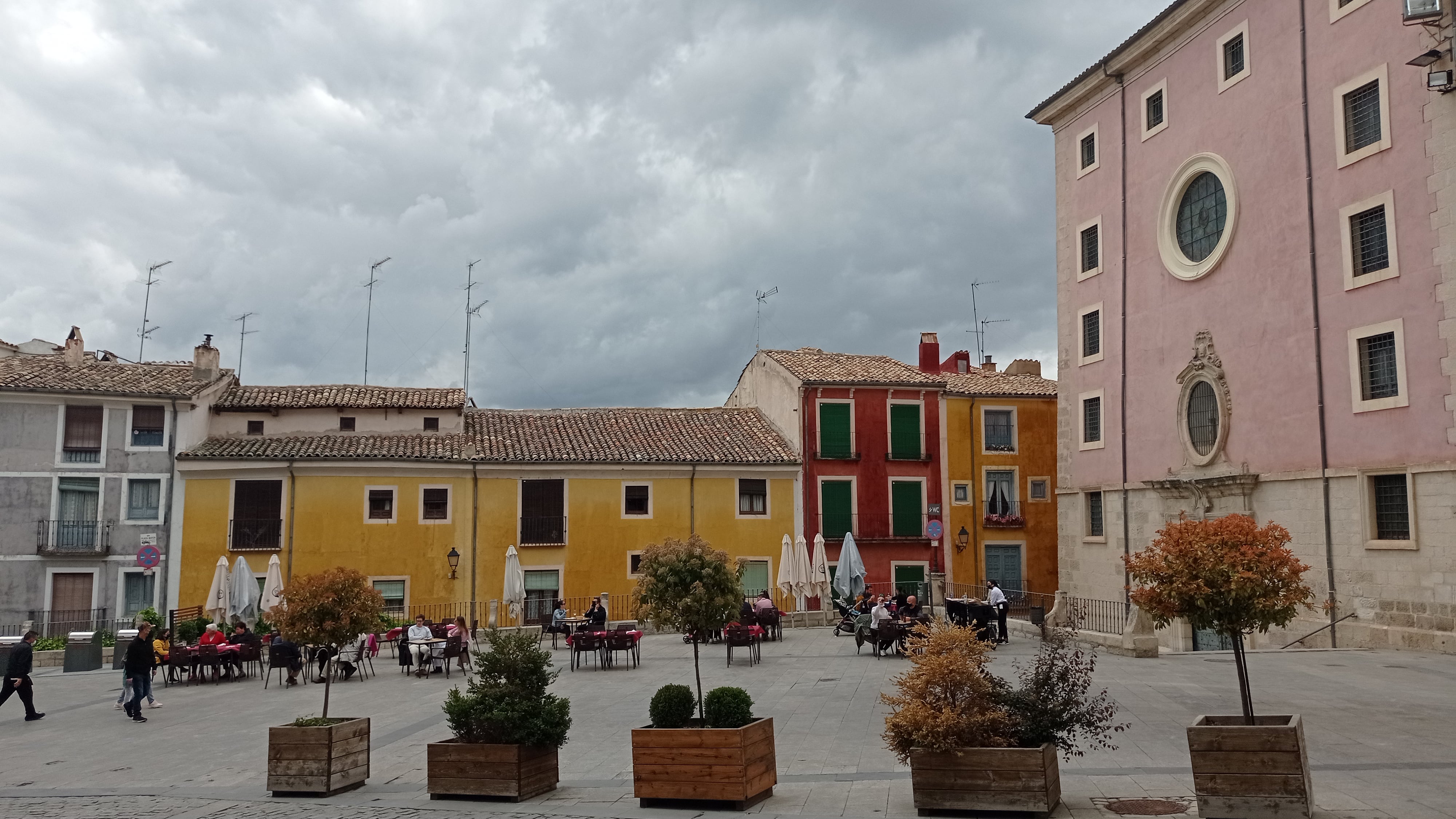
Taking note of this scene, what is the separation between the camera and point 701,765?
32.3 feet

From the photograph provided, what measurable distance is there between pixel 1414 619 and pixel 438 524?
2633 centimetres

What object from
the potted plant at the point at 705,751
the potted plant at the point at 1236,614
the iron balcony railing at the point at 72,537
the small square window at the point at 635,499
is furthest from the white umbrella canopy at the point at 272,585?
the potted plant at the point at 1236,614

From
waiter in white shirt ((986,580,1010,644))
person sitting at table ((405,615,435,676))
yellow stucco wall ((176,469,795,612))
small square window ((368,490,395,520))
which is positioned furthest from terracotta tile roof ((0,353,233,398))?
waiter in white shirt ((986,580,1010,644))

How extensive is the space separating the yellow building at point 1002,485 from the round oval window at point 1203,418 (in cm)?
981

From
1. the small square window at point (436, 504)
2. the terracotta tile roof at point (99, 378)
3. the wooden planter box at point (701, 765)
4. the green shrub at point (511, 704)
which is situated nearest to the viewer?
the wooden planter box at point (701, 765)

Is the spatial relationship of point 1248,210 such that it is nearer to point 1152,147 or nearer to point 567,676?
point 1152,147

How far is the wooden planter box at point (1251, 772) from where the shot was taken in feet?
27.7

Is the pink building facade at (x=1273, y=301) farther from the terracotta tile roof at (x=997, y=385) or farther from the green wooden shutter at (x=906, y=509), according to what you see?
the green wooden shutter at (x=906, y=509)

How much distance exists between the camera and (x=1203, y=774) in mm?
8625

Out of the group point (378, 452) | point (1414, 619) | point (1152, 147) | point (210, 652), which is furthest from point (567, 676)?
point (1152, 147)

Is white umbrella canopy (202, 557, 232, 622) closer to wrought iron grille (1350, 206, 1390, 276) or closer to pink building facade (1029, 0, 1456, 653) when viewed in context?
pink building facade (1029, 0, 1456, 653)

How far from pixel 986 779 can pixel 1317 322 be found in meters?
19.9

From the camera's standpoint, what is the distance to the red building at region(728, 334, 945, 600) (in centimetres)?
3694

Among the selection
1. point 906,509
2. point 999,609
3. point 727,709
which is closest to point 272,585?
point 999,609
